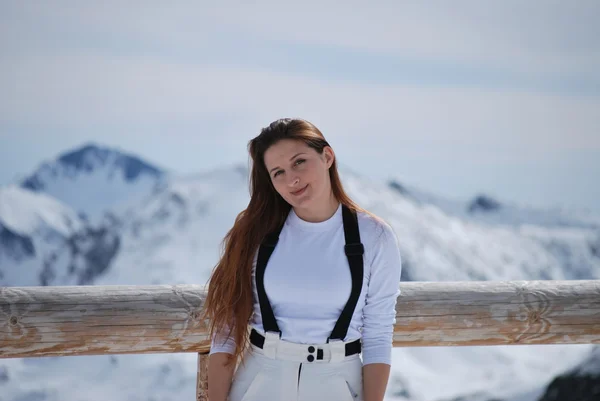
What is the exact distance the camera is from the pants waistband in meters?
2.30

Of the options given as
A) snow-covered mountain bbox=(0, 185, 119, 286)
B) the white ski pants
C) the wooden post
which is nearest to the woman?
the white ski pants

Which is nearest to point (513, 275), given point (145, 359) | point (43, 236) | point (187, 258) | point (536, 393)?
point (187, 258)

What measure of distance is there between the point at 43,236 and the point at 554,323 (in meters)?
23.6

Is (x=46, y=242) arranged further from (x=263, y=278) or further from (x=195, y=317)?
(x=263, y=278)

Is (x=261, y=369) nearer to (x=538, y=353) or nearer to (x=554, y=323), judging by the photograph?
(x=554, y=323)

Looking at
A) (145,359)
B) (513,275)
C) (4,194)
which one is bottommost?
(145,359)

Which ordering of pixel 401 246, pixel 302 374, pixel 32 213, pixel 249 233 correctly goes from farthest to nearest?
pixel 32 213, pixel 401 246, pixel 249 233, pixel 302 374

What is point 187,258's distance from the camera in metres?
21.3

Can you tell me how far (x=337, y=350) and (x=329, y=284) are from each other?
22 cm

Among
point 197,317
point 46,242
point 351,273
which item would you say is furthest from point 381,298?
point 46,242

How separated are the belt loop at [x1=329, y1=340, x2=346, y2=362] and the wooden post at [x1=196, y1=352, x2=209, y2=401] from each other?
36.0 inches

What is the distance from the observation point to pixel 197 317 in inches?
115

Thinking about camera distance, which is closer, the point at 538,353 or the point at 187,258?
the point at 538,353

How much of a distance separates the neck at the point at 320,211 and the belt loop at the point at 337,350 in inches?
16.9
